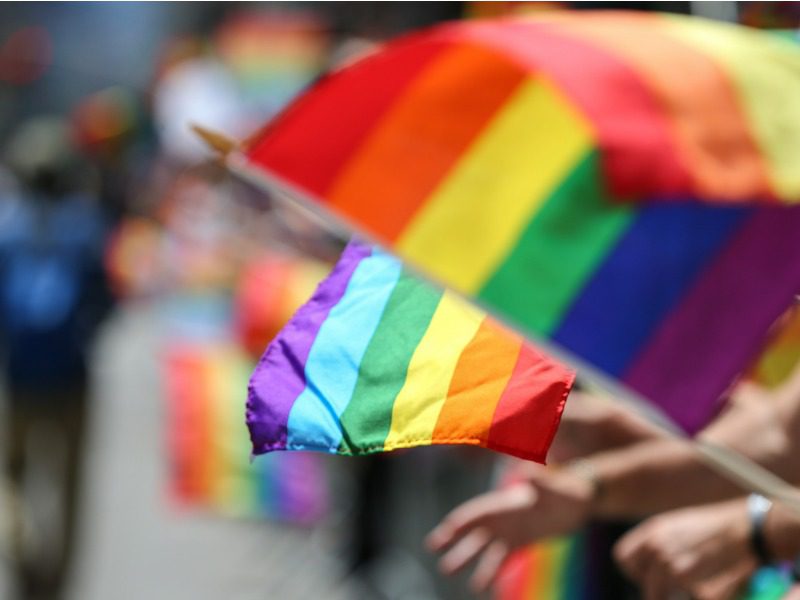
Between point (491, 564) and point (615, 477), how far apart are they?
42 cm

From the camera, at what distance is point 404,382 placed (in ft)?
8.13

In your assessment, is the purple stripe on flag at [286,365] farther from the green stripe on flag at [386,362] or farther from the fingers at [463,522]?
the fingers at [463,522]

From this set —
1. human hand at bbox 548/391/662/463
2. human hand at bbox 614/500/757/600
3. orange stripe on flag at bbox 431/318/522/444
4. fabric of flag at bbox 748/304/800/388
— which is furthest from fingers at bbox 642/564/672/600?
fabric of flag at bbox 748/304/800/388

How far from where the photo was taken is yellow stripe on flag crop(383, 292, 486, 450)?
95.4 inches

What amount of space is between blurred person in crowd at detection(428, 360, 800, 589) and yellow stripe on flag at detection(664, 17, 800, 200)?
743 millimetres

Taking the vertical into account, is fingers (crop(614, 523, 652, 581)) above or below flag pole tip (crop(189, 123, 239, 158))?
below

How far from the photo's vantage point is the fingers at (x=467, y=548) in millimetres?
3298

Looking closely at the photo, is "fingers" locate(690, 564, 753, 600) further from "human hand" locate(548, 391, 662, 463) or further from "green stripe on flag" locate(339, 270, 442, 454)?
"green stripe on flag" locate(339, 270, 442, 454)

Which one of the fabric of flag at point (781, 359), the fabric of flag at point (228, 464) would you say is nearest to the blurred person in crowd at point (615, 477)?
the fabric of flag at point (781, 359)

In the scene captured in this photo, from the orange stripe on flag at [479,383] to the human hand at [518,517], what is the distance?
2.66ft

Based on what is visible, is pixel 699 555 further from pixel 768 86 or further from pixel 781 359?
pixel 781 359

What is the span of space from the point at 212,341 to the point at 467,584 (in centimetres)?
261

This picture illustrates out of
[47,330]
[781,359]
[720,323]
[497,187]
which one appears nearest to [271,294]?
[47,330]

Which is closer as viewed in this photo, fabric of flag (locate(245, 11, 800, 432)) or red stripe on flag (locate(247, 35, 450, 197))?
fabric of flag (locate(245, 11, 800, 432))
